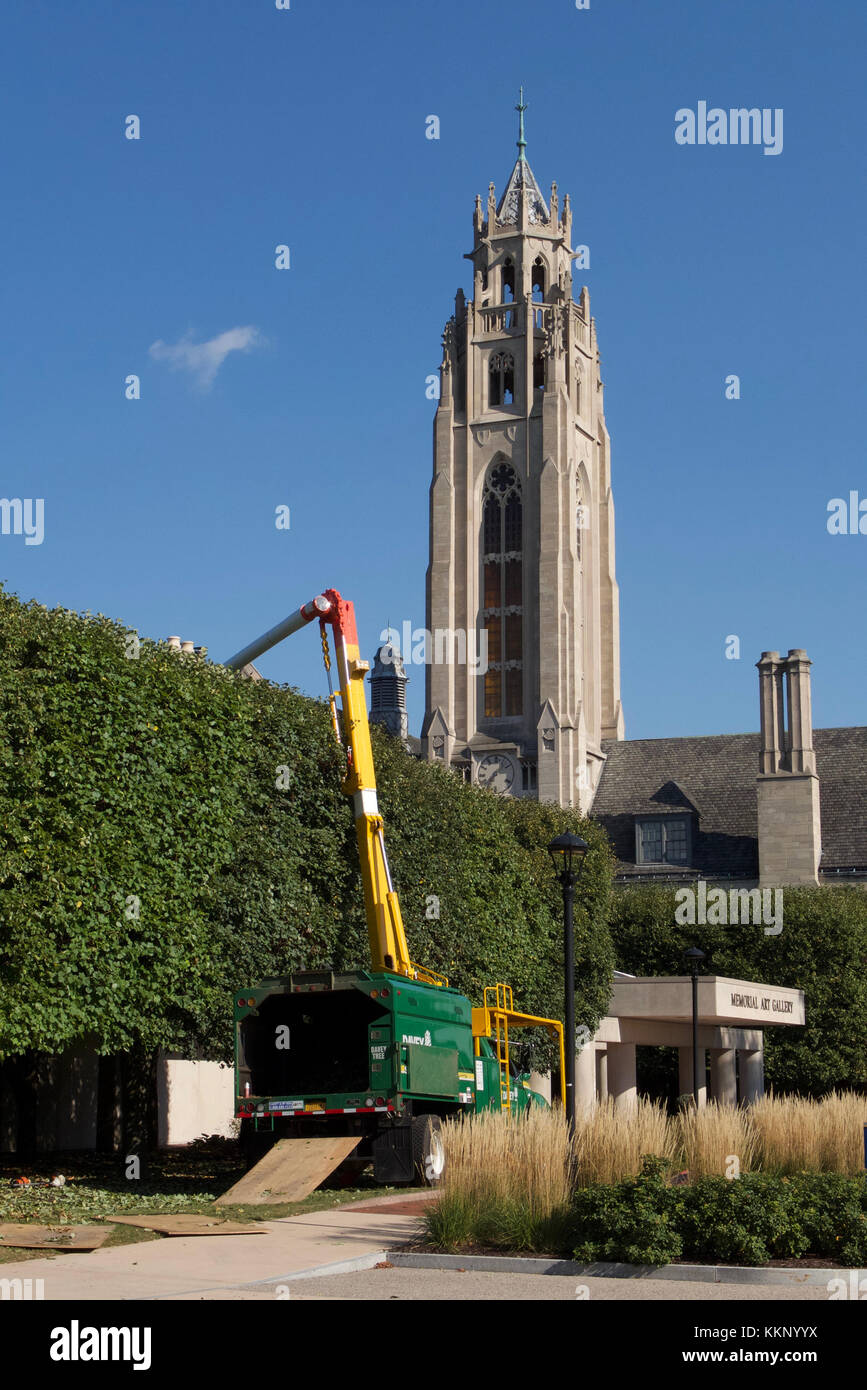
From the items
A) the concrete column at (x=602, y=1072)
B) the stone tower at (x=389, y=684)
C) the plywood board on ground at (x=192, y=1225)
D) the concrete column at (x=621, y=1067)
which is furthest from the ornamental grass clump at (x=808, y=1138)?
the stone tower at (x=389, y=684)

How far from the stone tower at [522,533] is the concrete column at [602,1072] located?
29.3 metres

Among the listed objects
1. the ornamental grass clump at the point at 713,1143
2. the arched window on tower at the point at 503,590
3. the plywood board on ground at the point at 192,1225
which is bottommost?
the plywood board on ground at the point at 192,1225

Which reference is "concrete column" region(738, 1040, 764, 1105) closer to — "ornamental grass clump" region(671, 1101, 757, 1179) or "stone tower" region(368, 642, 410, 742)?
"ornamental grass clump" region(671, 1101, 757, 1179)

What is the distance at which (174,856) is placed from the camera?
1022 inches

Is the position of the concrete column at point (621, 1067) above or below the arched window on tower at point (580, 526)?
below

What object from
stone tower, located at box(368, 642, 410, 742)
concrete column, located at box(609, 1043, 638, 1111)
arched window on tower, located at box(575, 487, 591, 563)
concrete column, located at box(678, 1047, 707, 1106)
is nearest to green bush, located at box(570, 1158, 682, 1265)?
concrete column, located at box(609, 1043, 638, 1111)

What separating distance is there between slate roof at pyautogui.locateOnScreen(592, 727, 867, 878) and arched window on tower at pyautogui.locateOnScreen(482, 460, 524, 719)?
7023 mm

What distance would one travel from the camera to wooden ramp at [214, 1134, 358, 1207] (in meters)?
19.9

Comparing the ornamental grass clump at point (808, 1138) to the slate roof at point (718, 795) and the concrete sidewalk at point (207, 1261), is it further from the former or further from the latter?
the slate roof at point (718, 795)

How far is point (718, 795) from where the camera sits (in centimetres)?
8338

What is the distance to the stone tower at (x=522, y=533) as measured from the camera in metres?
87.2

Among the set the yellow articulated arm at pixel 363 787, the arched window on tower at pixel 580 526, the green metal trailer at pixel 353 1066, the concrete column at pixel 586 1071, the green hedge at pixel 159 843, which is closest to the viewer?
the green metal trailer at pixel 353 1066

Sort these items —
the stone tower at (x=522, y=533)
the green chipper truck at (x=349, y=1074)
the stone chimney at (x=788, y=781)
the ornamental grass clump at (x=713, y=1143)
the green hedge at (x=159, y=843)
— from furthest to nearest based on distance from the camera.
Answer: the stone tower at (x=522, y=533) < the stone chimney at (x=788, y=781) < the green hedge at (x=159, y=843) < the green chipper truck at (x=349, y=1074) < the ornamental grass clump at (x=713, y=1143)

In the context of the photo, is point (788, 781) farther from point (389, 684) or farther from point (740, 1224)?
point (740, 1224)
